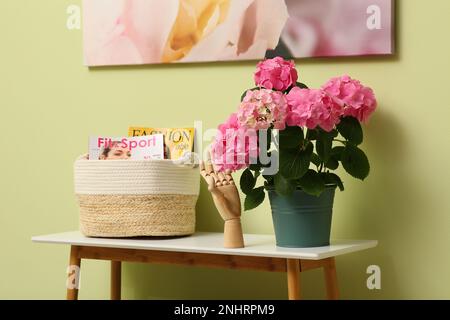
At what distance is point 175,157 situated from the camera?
220 cm

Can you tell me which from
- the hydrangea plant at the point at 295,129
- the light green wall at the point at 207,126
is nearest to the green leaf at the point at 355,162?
the hydrangea plant at the point at 295,129

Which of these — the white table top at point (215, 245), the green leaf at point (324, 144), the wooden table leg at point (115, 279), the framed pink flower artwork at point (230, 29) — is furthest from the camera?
the wooden table leg at point (115, 279)

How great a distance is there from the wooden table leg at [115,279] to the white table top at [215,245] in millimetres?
154

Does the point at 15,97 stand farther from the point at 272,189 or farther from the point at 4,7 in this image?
the point at 272,189

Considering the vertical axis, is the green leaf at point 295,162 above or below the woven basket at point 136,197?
above

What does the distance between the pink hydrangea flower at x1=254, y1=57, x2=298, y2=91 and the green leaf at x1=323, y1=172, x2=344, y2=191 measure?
0.74 ft

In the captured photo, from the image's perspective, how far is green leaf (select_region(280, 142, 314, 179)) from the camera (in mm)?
1823

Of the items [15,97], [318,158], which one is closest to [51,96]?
[15,97]

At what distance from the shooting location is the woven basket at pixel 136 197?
2064mm

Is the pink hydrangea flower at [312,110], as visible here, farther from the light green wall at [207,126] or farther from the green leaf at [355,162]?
the light green wall at [207,126]

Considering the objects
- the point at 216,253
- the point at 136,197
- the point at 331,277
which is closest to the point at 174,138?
the point at 136,197

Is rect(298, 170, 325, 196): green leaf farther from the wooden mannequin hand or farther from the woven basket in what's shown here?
the woven basket

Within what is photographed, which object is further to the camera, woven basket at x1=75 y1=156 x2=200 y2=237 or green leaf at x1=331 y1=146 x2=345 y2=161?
woven basket at x1=75 y1=156 x2=200 y2=237

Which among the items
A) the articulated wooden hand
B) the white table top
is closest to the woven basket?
the white table top
